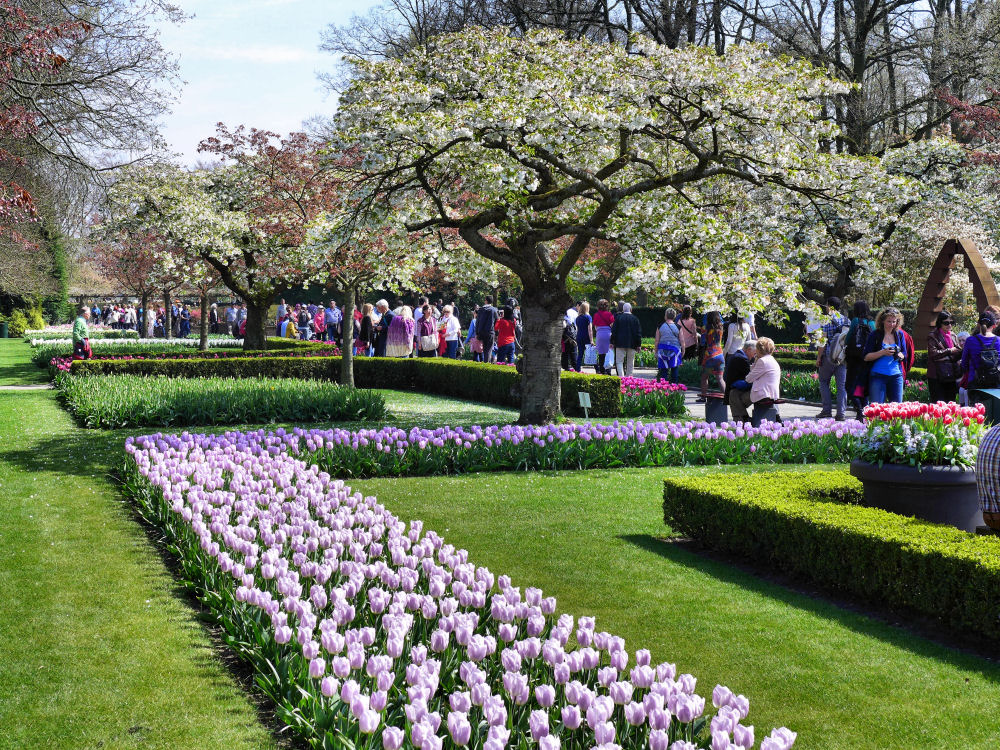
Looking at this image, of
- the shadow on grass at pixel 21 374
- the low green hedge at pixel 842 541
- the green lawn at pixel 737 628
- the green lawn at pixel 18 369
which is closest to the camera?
the green lawn at pixel 737 628

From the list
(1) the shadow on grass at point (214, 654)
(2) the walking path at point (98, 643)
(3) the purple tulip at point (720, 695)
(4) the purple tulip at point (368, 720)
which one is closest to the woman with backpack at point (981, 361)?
(1) the shadow on grass at point (214, 654)

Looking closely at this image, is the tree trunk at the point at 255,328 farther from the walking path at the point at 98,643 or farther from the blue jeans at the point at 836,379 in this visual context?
the walking path at the point at 98,643

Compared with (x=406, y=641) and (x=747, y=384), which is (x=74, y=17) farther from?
(x=406, y=641)

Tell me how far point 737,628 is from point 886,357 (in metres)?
7.53

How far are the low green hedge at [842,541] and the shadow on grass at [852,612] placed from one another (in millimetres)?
75

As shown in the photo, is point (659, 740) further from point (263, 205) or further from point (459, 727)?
point (263, 205)

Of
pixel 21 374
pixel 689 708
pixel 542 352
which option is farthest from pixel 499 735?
pixel 21 374

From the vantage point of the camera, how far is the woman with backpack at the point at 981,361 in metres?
11.1

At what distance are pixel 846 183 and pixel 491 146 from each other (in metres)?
4.04

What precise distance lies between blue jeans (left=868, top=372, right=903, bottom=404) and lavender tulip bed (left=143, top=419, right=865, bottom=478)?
1236 millimetres

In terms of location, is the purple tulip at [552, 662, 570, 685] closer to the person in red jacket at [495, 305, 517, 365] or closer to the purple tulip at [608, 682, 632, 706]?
the purple tulip at [608, 682, 632, 706]

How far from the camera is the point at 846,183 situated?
1100 cm

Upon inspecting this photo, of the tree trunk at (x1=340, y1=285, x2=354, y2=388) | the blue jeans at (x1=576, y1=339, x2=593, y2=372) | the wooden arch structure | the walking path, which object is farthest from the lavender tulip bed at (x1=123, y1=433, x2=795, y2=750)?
the wooden arch structure

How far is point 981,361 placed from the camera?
36.6 feet
